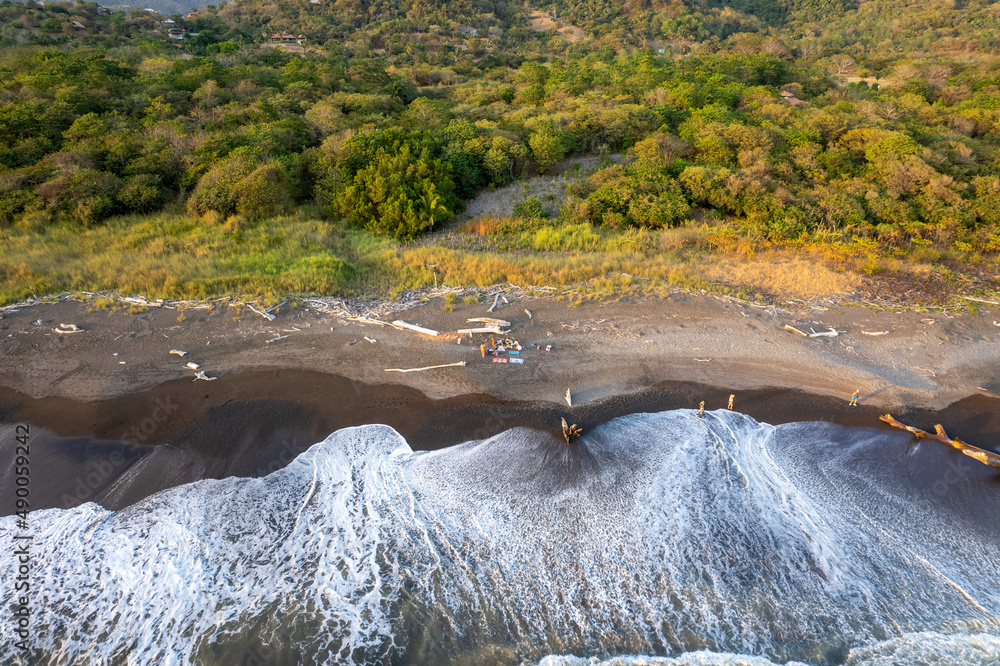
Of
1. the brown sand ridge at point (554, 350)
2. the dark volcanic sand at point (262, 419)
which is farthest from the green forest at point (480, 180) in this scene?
the dark volcanic sand at point (262, 419)

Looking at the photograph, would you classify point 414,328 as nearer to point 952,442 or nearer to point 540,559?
point 540,559

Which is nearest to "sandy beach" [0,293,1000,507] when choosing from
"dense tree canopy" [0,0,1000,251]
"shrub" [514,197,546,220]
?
"dense tree canopy" [0,0,1000,251]

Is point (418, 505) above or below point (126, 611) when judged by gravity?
above

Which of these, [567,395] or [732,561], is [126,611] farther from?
[732,561]

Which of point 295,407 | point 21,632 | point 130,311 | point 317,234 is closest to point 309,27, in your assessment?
point 317,234

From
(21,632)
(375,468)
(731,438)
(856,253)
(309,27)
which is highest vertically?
(309,27)

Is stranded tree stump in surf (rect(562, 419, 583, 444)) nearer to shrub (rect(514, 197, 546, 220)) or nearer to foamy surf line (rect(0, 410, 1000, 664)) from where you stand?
foamy surf line (rect(0, 410, 1000, 664))

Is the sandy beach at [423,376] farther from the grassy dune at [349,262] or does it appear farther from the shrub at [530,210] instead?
the shrub at [530,210]
